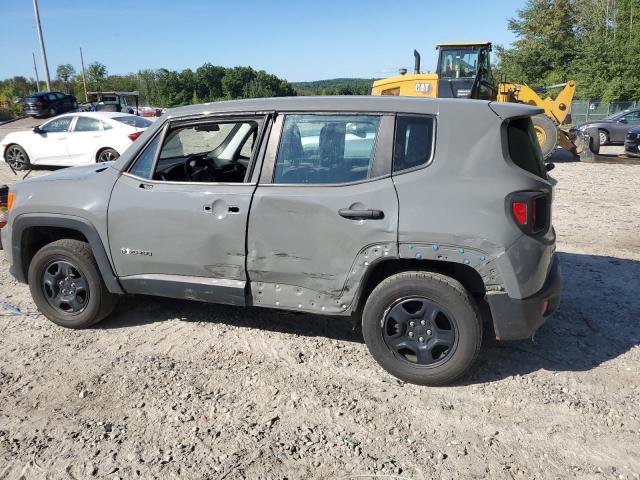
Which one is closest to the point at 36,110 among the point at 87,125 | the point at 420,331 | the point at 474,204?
the point at 87,125

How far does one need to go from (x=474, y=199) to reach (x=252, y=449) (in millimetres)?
1935

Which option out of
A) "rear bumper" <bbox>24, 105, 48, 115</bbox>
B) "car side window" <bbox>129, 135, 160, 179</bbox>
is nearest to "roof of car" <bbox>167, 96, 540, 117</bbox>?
"car side window" <bbox>129, 135, 160, 179</bbox>

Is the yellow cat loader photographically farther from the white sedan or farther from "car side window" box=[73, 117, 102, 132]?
"car side window" box=[73, 117, 102, 132]

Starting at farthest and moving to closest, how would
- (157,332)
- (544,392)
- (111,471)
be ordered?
1. (157,332)
2. (544,392)
3. (111,471)

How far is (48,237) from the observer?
4.52 meters

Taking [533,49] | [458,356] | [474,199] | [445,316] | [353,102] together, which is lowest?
Answer: [458,356]

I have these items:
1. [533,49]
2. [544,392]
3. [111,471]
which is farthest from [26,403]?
[533,49]

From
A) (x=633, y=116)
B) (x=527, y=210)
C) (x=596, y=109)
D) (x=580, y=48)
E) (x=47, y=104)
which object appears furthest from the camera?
(x=580, y=48)

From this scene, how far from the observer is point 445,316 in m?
3.38

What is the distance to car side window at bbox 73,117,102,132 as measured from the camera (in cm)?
1235

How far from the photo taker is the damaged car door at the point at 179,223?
3.72 metres

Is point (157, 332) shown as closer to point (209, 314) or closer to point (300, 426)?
point (209, 314)

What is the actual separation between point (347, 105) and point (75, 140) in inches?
432

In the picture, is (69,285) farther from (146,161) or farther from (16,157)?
(16,157)
